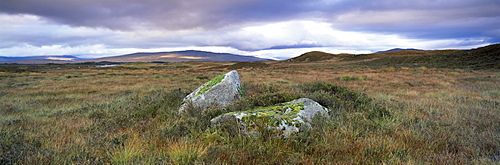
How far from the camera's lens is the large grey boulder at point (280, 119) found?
4320 millimetres

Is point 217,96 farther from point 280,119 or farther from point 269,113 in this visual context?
point 280,119

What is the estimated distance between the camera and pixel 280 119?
14.6ft

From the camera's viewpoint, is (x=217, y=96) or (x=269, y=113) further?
(x=217, y=96)

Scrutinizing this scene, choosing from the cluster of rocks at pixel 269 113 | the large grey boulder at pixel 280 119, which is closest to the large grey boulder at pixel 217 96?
the cluster of rocks at pixel 269 113

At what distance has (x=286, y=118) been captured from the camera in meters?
4.52

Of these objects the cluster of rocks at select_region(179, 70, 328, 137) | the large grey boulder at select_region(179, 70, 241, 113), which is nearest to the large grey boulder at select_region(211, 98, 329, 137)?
the cluster of rocks at select_region(179, 70, 328, 137)

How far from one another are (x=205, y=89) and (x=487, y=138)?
7045 millimetres

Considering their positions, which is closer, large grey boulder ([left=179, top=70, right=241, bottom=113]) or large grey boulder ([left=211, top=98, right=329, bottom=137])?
large grey boulder ([left=211, top=98, right=329, bottom=137])

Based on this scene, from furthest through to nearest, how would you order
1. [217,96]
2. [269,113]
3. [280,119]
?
1. [217,96]
2. [269,113]
3. [280,119]

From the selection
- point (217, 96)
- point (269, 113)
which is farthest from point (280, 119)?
point (217, 96)

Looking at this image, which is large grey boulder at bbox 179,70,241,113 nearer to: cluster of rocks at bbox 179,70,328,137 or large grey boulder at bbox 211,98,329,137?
cluster of rocks at bbox 179,70,328,137

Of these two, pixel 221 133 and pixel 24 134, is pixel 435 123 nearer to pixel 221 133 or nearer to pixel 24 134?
pixel 221 133

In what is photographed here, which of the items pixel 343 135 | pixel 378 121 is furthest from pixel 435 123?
pixel 343 135

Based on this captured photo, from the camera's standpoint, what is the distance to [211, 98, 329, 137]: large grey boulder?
170 inches
